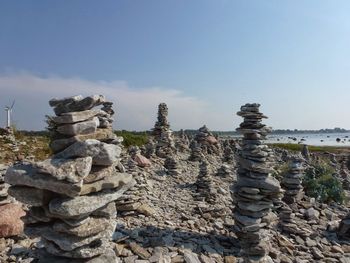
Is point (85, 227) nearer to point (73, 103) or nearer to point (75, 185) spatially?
point (75, 185)

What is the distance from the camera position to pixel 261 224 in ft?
36.5

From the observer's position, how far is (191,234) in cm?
1167

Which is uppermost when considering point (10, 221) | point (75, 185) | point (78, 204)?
point (75, 185)

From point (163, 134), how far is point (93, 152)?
23.0 m

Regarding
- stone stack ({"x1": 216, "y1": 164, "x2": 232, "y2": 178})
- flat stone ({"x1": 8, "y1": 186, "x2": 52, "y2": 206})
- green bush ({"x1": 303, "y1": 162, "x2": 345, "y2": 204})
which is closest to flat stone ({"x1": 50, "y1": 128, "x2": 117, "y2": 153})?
flat stone ({"x1": 8, "y1": 186, "x2": 52, "y2": 206})

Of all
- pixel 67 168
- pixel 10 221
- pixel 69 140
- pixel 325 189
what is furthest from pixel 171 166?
pixel 67 168

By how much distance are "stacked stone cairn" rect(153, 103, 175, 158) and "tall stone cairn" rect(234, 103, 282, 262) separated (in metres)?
16.0

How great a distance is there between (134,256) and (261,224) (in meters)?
4.51

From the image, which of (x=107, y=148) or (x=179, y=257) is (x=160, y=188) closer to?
(x=179, y=257)

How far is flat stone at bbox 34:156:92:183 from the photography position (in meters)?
6.41

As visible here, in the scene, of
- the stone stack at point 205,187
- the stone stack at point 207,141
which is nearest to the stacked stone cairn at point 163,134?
the stone stack at point 207,141

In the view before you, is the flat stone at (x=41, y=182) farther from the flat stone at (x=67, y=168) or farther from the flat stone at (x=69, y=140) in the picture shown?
the flat stone at (x=69, y=140)

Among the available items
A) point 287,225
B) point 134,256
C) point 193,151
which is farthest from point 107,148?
point 193,151

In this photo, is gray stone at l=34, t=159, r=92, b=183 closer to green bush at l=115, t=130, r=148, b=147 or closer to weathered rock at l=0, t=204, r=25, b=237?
weathered rock at l=0, t=204, r=25, b=237
